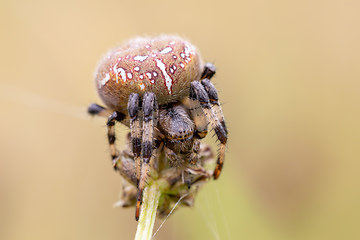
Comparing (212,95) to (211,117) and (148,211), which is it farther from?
(148,211)

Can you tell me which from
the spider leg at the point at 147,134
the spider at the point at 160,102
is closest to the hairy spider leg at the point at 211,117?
the spider at the point at 160,102

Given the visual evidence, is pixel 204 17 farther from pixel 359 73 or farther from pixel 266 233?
pixel 266 233

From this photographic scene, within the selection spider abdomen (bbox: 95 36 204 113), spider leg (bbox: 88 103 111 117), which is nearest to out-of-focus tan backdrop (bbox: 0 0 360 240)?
spider leg (bbox: 88 103 111 117)

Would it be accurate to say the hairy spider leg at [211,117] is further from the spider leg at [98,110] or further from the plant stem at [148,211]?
the spider leg at [98,110]

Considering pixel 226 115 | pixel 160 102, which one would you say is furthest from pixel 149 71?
pixel 226 115

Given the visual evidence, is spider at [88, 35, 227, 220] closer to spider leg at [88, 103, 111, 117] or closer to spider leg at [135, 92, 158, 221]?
spider leg at [135, 92, 158, 221]
